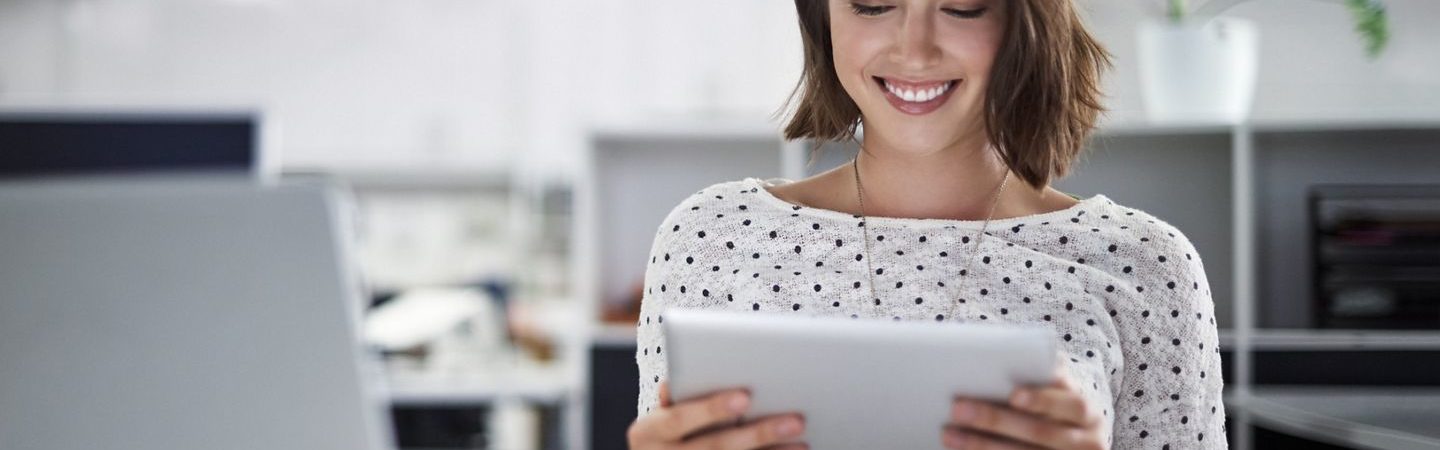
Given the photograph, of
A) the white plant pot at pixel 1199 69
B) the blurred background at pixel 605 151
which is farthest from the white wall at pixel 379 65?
the white plant pot at pixel 1199 69

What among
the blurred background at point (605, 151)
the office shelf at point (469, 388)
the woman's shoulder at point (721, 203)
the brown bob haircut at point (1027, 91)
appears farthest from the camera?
the office shelf at point (469, 388)

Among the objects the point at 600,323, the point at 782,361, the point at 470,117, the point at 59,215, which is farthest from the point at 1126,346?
the point at 470,117

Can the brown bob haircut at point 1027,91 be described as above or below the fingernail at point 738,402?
above

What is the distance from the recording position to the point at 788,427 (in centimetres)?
79

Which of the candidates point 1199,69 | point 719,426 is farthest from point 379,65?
point 719,426

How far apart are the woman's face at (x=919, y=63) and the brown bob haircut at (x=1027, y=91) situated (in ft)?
0.04

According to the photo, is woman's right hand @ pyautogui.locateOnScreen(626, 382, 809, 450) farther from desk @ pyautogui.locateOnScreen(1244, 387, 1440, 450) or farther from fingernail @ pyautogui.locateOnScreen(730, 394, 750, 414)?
desk @ pyautogui.locateOnScreen(1244, 387, 1440, 450)

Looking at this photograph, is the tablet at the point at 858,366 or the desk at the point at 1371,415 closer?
the tablet at the point at 858,366

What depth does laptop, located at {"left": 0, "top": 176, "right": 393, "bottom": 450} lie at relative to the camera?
769 mm

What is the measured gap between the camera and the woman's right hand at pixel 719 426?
2.56 feet

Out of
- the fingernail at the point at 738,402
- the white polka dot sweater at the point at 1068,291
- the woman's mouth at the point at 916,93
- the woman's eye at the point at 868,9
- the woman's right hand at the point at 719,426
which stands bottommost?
the woman's right hand at the point at 719,426

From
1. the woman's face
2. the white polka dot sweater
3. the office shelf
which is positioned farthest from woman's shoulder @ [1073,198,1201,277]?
the office shelf

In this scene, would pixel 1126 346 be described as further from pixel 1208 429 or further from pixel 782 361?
pixel 782 361

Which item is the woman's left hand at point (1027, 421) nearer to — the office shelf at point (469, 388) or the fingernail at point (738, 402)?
the fingernail at point (738, 402)
